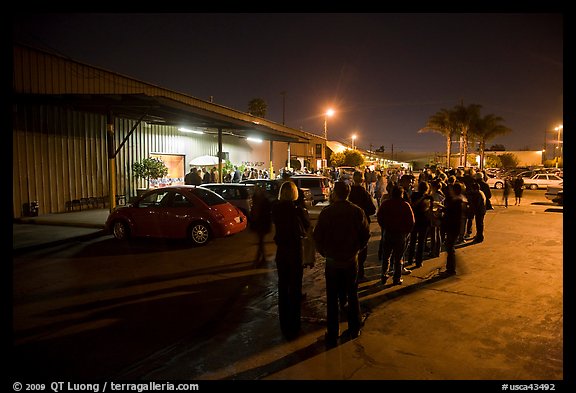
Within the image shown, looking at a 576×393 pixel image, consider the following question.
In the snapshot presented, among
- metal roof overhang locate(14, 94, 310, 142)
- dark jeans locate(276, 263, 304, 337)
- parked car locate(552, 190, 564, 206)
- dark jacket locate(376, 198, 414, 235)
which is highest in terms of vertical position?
metal roof overhang locate(14, 94, 310, 142)

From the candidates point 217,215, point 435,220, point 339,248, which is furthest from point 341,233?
point 217,215

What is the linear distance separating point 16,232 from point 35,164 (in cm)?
418

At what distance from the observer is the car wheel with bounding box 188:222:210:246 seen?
10.7 m

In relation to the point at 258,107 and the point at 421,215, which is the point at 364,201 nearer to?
the point at 421,215

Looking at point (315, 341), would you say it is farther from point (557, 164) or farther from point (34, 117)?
point (557, 164)

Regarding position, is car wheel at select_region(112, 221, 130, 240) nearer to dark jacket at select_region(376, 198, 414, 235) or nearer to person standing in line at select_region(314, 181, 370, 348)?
dark jacket at select_region(376, 198, 414, 235)

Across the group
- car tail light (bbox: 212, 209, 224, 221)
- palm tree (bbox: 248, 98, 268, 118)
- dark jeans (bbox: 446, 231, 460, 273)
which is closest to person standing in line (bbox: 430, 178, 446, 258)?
dark jeans (bbox: 446, 231, 460, 273)

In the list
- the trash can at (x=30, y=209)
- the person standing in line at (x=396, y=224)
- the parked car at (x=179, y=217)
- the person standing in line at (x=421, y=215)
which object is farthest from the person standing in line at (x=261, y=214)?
the trash can at (x=30, y=209)

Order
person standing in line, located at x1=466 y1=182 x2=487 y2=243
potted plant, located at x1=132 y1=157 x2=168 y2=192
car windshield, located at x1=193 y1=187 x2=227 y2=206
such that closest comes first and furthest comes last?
car windshield, located at x1=193 y1=187 x2=227 y2=206 → person standing in line, located at x1=466 y1=182 x2=487 y2=243 → potted plant, located at x1=132 y1=157 x2=168 y2=192

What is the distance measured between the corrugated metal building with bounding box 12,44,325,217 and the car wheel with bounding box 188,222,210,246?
4.89 meters

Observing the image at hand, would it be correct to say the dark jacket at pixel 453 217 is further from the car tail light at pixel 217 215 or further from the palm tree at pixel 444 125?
the palm tree at pixel 444 125

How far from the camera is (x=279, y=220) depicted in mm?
5301

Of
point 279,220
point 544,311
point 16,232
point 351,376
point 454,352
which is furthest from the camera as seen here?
point 16,232
